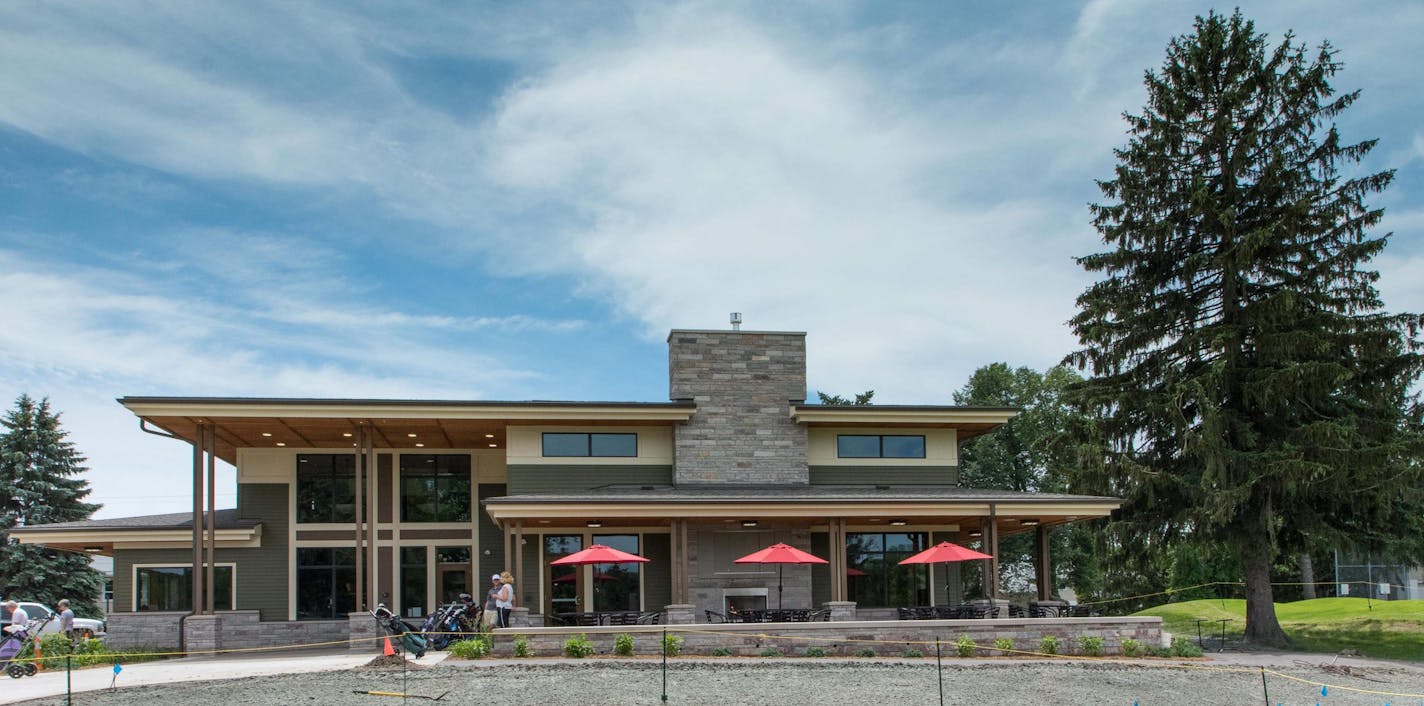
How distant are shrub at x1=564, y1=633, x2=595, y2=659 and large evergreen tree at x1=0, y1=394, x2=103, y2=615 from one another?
31.3 meters

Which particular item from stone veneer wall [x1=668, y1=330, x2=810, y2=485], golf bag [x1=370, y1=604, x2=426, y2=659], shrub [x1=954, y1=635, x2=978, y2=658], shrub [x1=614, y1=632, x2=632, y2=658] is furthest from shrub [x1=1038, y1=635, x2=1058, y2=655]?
golf bag [x1=370, y1=604, x2=426, y2=659]

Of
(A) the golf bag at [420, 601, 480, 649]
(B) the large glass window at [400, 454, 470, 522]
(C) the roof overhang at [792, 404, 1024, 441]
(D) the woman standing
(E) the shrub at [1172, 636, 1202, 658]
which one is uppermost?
(C) the roof overhang at [792, 404, 1024, 441]

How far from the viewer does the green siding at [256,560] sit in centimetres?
2756

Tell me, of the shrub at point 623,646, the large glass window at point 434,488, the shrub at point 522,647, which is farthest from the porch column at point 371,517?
the shrub at point 623,646

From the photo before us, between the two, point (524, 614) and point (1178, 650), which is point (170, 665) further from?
point (1178, 650)

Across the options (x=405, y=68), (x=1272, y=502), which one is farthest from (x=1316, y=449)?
(x=405, y=68)

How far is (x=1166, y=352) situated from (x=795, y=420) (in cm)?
895

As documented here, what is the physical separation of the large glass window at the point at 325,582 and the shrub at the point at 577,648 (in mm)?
9650

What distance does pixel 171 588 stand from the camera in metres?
27.9

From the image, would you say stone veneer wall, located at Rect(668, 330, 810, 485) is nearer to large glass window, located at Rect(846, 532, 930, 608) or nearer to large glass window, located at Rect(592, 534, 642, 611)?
large glass window, located at Rect(592, 534, 642, 611)

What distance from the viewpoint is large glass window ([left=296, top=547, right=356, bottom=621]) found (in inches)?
1114

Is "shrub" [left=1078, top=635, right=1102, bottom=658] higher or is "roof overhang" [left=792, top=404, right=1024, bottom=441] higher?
"roof overhang" [left=792, top=404, right=1024, bottom=441]

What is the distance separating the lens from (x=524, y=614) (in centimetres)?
2267

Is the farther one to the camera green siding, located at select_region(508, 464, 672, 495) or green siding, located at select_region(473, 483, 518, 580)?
green siding, located at select_region(473, 483, 518, 580)
